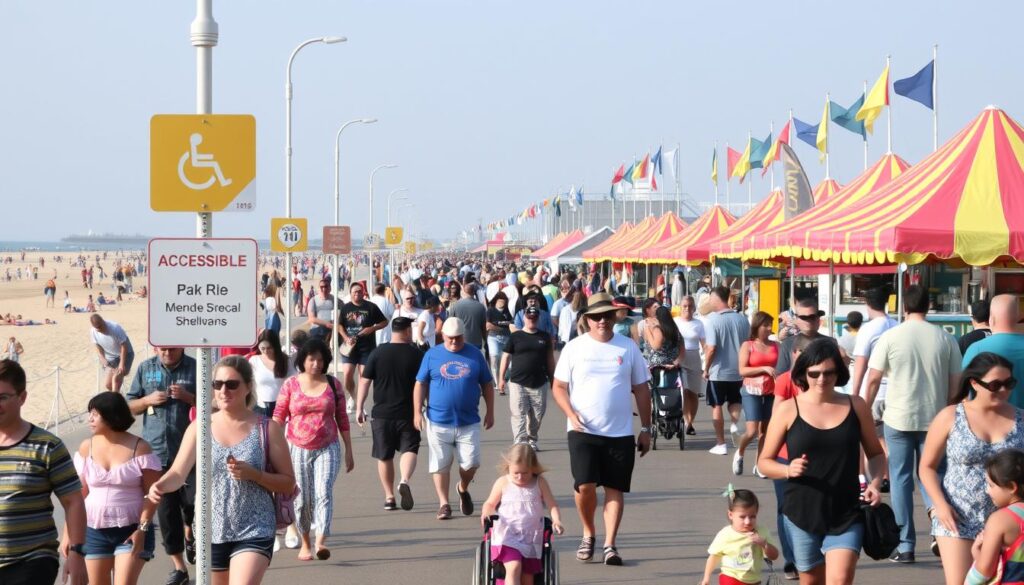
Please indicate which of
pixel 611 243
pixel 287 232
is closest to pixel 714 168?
pixel 611 243

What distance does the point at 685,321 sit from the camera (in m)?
15.6

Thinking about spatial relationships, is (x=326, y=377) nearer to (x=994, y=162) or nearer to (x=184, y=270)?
(x=184, y=270)

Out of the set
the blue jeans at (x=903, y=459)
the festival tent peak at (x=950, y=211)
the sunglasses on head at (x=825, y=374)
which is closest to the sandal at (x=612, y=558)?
the blue jeans at (x=903, y=459)

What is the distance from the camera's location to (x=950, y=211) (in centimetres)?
1316

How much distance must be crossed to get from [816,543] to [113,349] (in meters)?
13.3

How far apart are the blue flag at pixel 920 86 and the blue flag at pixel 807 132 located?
8.10 metres

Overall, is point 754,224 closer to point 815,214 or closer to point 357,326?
point 815,214

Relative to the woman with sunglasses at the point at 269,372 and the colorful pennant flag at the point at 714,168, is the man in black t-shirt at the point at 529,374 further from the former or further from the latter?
the colorful pennant flag at the point at 714,168

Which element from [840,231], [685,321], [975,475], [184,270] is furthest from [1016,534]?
[685,321]

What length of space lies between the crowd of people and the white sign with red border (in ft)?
2.40

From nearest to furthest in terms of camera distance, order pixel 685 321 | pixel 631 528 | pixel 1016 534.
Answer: pixel 1016 534
pixel 631 528
pixel 685 321

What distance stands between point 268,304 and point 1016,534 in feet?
49.9

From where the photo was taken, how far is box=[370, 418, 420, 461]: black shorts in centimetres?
1069

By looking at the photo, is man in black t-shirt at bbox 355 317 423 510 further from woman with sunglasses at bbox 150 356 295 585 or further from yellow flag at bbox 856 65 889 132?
yellow flag at bbox 856 65 889 132
